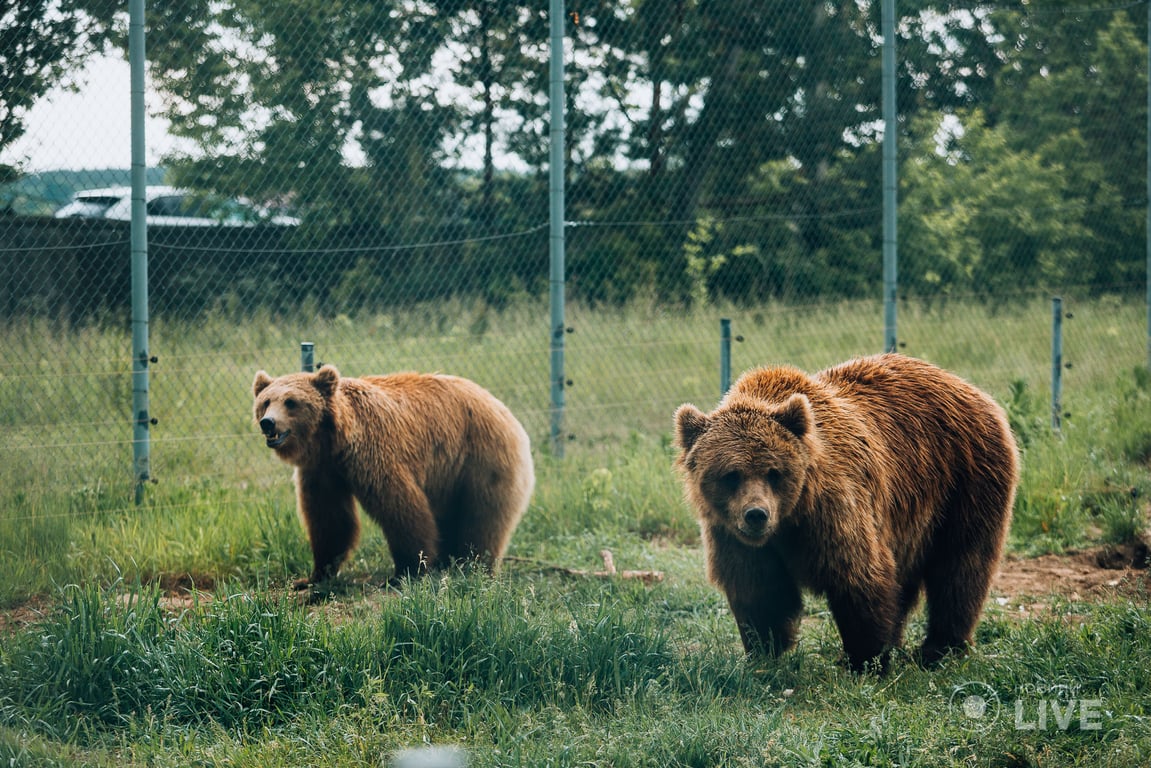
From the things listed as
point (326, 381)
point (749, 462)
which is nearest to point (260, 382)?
point (326, 381)

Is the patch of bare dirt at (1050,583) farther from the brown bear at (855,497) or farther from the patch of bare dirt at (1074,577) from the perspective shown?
the brown bear at (855,497)

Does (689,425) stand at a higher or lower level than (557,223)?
lower

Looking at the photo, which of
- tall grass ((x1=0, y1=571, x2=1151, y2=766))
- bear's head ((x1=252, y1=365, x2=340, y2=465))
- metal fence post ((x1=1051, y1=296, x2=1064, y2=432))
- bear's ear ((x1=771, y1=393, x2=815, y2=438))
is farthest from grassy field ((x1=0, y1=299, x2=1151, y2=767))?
bear's ear ((x1=771, y1=393, x2=815, y2=438))

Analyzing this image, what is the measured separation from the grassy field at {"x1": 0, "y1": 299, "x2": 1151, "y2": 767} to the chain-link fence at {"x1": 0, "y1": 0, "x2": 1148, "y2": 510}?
2.4 inches

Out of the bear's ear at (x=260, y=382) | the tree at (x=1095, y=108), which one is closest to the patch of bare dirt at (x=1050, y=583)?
the bear's ear at (x=260, y=382)

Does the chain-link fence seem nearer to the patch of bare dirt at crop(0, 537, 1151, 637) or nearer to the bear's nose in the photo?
the patch of bare dirt at crop(0, 537, 1151, 637)

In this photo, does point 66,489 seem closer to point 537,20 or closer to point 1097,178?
point 537,20

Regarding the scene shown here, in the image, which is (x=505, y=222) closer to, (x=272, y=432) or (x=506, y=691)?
(x=272, y=432)

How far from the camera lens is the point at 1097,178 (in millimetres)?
15156

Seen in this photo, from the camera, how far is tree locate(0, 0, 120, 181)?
20.8 feet

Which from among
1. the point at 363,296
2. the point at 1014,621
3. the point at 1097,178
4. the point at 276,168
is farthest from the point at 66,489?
the point at 1097,178

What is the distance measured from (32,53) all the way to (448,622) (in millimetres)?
4380

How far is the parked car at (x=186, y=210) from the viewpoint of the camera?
782cm

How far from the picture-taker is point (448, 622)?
427 cm
